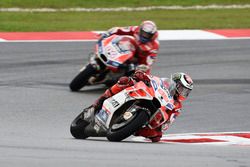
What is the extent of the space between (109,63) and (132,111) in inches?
163

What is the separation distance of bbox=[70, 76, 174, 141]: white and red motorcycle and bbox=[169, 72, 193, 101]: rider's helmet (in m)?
0.13

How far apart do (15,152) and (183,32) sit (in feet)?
37.8

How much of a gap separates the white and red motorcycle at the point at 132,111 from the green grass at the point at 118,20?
31.0ft

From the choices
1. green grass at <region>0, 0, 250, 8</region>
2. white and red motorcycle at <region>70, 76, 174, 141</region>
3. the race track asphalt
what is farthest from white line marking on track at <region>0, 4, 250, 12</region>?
white and red motorcycle at <region>70, 76, 174, 141</region>

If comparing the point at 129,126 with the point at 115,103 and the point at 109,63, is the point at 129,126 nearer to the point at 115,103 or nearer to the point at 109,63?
the point at 115,103

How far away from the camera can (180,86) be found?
9914 millimetres

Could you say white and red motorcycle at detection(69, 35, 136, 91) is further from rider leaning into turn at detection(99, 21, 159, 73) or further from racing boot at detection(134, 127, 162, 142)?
racing boot at detection(134, 127, 162, 142)

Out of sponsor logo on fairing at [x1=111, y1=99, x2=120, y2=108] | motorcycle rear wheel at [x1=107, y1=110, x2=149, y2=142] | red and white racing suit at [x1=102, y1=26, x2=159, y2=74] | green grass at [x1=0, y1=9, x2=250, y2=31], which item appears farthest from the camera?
green grass at [x1=0, y1=9, x2=250, y2=31]

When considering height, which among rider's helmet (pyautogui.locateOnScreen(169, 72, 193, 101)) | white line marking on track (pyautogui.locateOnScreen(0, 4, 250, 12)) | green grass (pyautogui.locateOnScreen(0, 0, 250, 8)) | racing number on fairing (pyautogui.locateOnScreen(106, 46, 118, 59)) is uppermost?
rider's helmet (pyautogui.locateOnScreen(169, 72, 193, 101))

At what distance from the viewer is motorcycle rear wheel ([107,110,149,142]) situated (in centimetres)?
938

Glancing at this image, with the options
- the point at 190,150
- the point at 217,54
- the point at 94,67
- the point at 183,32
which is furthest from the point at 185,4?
the point at 190,150

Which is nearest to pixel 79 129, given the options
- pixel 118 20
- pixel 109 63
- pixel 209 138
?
pixel 209 138

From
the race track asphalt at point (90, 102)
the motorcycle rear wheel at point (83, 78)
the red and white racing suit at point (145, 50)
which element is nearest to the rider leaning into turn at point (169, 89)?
the race track asphalt at point (90, 102)

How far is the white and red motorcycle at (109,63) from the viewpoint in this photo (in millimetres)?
13594
